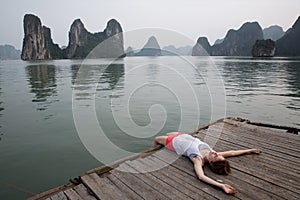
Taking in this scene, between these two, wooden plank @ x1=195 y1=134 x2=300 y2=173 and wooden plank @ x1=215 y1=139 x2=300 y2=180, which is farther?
wooden plank @ x1=195 y1=134 x2=300 y2=173

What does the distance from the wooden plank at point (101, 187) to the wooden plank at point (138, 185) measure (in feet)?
0.82

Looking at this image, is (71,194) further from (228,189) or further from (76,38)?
(76,38)

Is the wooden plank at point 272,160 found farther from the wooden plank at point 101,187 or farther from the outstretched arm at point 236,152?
the wooden plank at point 101,187

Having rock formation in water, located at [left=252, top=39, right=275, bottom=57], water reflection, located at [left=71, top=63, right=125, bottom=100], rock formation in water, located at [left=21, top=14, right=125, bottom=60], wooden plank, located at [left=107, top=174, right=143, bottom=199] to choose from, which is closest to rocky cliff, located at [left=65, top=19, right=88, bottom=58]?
rock formation in water, located at [left=21, top=14, right=125, bottom=60]

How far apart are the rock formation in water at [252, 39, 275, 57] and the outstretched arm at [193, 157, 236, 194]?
456ft

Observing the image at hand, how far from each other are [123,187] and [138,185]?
0.26 meters

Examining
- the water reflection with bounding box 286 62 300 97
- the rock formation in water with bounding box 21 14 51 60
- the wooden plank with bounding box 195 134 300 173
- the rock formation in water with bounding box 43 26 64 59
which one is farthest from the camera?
the rock formation in water with bounding box 43 26 64 59

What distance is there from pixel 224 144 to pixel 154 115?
20.0 ft

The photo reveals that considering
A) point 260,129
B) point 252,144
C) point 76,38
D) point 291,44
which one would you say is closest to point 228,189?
point 252,144

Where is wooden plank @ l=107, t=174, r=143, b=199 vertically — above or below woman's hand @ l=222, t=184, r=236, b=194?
below

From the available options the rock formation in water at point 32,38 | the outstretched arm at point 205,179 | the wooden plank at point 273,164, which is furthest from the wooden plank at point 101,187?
the rock formation in water at point 32,38

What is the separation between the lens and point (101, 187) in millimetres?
3893

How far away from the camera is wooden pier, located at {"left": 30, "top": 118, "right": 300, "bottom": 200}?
3.70 m

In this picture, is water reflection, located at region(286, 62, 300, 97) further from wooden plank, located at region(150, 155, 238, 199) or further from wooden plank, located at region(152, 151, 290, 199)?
wooden plank, located at region(150, 155, 238, 199)
